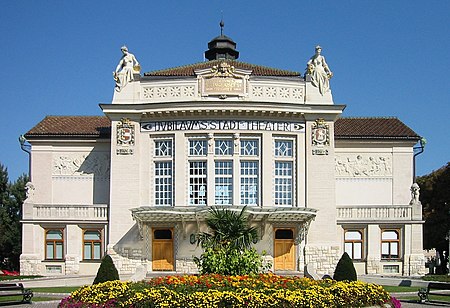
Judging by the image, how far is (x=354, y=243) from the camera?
41844 mm

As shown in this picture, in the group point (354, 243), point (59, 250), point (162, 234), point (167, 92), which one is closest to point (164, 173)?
point (162, 234)

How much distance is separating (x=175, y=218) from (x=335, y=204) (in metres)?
9.77

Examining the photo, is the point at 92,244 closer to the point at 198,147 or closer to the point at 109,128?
the point at 109,128

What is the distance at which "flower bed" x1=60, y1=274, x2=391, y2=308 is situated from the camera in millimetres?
A: 19562

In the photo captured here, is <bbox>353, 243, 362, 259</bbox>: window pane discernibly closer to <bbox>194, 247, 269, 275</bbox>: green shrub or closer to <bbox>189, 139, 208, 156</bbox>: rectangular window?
<bbox>189, 139, 208, 156</bbox>: rectangular window

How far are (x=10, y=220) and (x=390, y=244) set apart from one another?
2815 centimetres

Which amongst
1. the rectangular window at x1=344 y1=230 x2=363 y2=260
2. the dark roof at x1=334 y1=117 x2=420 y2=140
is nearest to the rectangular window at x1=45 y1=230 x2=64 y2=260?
the rectangular window at x1=344 y1=230 x2=363 y2=260

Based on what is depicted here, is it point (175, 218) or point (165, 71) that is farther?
point (165, 71)

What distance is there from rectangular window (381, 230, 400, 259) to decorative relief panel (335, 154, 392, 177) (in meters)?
4.22

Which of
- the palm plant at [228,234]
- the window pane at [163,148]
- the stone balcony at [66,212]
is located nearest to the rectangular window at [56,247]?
the stone balcony at [66,212]

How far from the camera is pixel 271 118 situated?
39406mm

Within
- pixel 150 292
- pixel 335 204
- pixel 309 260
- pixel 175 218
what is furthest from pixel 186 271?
pixel 150 292

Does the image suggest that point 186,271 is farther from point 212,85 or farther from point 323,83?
point 323,83

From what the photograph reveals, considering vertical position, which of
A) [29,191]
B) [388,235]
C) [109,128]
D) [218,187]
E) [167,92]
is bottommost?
[388,235]
